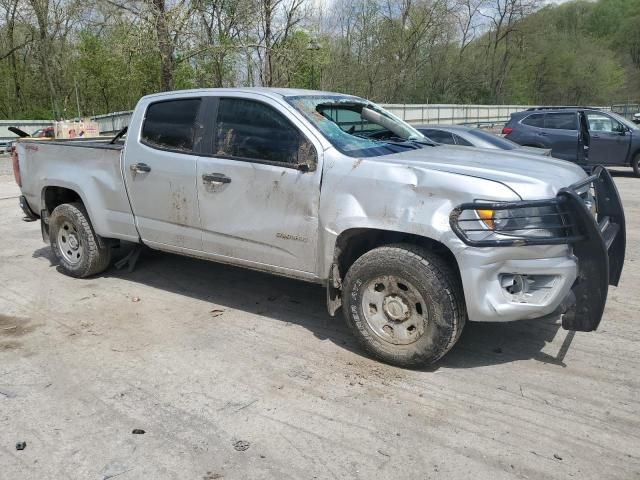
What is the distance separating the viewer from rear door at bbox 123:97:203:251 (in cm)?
475

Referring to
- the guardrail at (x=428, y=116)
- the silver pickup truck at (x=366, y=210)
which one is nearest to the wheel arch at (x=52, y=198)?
the silver pickup truck at (x=366, y=210)

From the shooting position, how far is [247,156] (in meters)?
4.41

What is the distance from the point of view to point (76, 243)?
591 cm

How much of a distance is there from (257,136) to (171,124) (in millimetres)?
989

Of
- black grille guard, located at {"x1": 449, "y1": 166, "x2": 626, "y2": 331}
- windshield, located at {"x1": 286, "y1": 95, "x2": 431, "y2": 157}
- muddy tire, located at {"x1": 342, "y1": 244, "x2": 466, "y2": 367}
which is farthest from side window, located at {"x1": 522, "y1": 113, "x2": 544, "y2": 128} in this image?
muddy tire, located at {"x1": 342, "y1": 244, "x2": 466, "y2": 367}

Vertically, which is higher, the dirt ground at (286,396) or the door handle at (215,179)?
the door handle at (215,179)

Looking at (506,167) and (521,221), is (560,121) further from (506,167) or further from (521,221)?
(521,221)

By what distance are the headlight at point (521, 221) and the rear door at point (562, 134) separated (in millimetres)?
10632

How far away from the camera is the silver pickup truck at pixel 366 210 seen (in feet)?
11.3

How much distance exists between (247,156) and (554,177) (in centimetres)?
220

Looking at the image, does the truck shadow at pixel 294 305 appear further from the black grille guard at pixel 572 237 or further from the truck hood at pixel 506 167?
the truck hood at pixel 506 167

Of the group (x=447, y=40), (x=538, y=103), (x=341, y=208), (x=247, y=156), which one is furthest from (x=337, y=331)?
(x=538, y=103)

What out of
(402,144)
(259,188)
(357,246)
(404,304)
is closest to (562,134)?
(402,144)

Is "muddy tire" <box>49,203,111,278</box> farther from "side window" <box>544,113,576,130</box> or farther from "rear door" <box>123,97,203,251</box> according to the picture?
"side window" <box>544,113,576,130</box>
